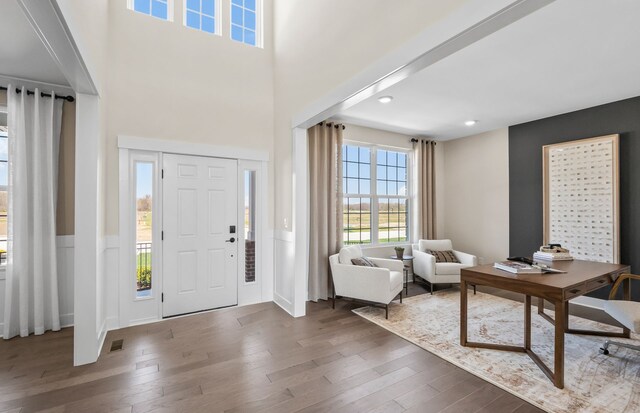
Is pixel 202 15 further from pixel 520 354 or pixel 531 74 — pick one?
pixel 520 354

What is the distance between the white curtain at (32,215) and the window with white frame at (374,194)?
12.0 ft

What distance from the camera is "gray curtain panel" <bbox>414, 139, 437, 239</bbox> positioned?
216 inches

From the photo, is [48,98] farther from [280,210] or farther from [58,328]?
[280,210]

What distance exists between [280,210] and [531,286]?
9.37 ft

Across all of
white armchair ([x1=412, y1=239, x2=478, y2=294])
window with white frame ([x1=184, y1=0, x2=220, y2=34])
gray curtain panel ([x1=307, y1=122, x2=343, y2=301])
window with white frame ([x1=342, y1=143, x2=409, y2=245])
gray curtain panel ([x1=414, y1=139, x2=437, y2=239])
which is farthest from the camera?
gray curtain panel ([x1=414, y1=139, x2=437, y2=239])

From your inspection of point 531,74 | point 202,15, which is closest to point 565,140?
point 531,74

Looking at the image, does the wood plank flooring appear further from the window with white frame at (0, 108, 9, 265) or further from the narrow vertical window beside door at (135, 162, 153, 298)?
the window with white frame at (0, 108, 9, 265)

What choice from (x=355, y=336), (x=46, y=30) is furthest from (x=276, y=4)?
(x=355, y=336)

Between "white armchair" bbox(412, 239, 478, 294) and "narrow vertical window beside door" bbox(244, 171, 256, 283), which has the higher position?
"narrow vertical window beside door" bbox(244, 171, 256, 283)

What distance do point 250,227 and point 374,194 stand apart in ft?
7.25

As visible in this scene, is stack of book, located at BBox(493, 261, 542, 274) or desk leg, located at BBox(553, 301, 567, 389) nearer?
desk leg, located at BBox(553, 301, 567, 389)

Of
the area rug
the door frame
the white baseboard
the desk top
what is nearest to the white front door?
the door frame

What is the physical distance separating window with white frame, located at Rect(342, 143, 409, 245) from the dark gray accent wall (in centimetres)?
171

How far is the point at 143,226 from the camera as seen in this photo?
352 cm
